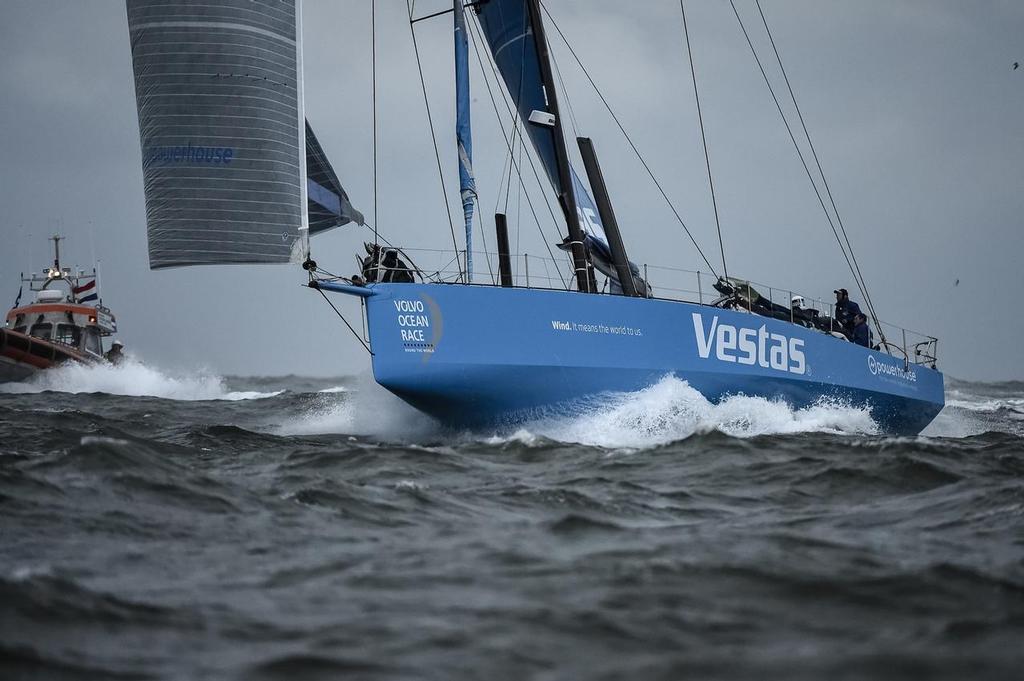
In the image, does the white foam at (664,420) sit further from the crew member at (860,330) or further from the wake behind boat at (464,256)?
the crew member at (860,330)

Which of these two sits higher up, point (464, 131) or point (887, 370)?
point (464, 131)

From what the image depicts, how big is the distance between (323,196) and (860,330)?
7.49 m

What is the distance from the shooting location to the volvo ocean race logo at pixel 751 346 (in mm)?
10445

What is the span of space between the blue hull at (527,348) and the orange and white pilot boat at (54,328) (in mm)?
17240

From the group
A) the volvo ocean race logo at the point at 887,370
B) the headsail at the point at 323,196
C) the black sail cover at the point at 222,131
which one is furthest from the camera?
the volvo ocean race logo at the point at 887,370

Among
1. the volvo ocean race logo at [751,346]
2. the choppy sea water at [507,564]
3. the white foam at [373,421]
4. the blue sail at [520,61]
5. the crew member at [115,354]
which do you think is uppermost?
the blue sail at [520,61]

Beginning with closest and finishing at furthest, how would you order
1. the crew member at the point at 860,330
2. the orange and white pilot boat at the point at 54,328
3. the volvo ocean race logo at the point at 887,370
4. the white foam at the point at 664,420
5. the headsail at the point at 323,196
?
the white foam at the point at 664,420 < the headsail at the point at 323,196 < the volvo ocean race logo at the point at 887,370 < the crew member at the point at 860,330 < the orange and white pilot boat at the point at 54,328

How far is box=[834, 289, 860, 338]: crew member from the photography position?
13.4m

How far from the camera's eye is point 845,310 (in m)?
13.5

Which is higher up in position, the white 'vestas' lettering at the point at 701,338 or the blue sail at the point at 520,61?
the blue sail at the point at 520,61

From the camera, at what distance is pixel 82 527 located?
14.5 ft

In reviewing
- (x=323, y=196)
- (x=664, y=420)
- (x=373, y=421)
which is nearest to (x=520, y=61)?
(x=323, y=196)

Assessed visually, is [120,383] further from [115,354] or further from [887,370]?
[887,370]

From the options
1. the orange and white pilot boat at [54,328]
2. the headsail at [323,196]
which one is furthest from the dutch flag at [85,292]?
the headsail at [323,196]
